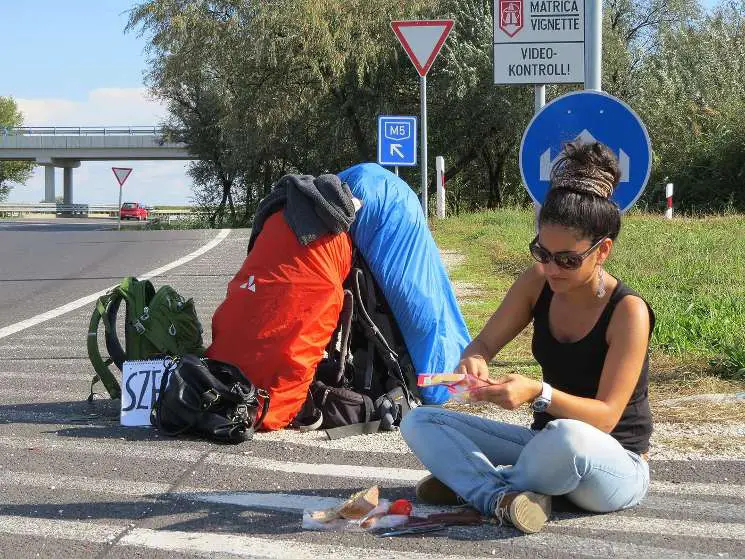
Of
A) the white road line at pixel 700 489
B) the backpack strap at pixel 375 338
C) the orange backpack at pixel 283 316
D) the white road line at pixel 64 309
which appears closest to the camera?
the white road line at pixel 700 489

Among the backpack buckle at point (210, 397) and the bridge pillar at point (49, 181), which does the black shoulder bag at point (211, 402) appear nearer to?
the backpack buckle at point (210, 397)

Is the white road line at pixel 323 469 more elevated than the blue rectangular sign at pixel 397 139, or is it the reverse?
the blue rectangular sign at pixel 397 139

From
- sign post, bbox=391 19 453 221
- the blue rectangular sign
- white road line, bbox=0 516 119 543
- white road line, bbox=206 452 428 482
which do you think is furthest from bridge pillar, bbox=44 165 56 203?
white road line, bbox=0 516 119 543

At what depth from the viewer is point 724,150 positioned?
96.4 ft

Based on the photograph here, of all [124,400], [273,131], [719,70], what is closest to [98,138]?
[273,131]

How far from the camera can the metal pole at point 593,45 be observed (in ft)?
24.1

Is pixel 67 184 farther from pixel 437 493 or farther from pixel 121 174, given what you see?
pixel 437 493

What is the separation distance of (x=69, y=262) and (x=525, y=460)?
49.5 ft

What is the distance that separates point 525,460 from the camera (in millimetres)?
3932

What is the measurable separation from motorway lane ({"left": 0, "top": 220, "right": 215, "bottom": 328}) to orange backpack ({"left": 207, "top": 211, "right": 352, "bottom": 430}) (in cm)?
524

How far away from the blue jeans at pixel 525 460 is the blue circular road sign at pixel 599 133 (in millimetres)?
2209

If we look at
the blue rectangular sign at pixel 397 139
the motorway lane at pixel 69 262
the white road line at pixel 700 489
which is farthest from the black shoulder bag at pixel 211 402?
the blue rectangular sign at pixel 397 139

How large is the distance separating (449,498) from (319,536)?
2.04ft

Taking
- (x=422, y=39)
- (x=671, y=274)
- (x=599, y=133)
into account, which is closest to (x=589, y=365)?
(x=599, y=133)
